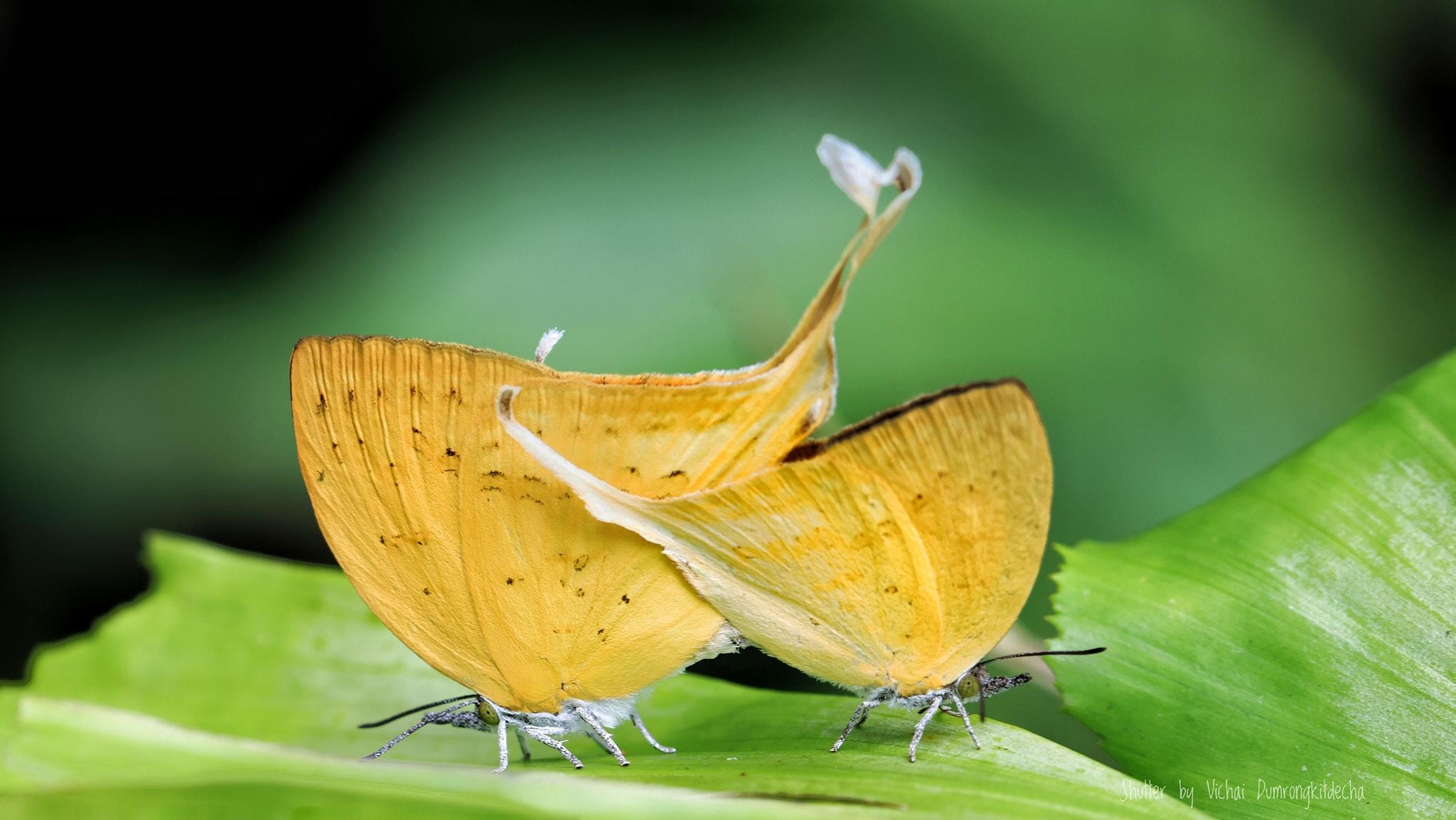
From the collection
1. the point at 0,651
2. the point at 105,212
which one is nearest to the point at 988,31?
the point at 105,212

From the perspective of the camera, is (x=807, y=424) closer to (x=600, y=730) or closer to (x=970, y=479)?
(x=970, y=479)

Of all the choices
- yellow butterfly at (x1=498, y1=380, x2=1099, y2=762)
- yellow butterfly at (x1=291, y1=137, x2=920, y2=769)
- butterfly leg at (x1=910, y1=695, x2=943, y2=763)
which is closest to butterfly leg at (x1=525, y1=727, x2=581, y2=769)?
yellow butterfly at (x1=291, y1=137, x2=920, y2=769)

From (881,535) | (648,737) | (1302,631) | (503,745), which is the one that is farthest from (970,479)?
(503,745)

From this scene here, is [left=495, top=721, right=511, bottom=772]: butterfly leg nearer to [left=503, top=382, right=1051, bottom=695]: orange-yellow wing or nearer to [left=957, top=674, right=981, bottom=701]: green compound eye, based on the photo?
[left=503, top=382, right=1051, bottom=695]: orange-yellow wing

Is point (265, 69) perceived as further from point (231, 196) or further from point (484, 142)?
point (484, 142)

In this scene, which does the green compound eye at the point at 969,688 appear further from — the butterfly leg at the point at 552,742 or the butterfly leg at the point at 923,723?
the butterfly leg at the point at 552,742

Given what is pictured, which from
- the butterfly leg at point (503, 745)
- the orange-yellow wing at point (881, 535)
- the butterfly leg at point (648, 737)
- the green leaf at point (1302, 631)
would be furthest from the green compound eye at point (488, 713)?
the green leaf at point (1302, 631)
